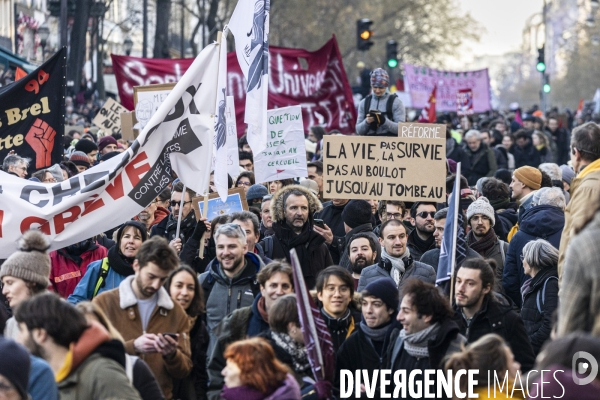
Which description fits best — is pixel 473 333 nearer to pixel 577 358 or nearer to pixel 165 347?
pixel 165 347

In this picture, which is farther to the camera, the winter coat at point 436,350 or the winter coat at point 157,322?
the winter coat at point 157,322

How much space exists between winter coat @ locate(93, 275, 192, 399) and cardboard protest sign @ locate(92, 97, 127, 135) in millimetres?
13412

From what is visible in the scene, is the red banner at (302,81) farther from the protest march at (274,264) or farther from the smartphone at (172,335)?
the smartphone at (172,335)

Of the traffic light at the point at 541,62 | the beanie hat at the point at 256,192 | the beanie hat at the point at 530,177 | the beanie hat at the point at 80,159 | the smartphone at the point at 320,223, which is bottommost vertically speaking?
the smartphone at the point at 320,223

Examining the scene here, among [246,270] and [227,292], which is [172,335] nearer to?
[227,292]

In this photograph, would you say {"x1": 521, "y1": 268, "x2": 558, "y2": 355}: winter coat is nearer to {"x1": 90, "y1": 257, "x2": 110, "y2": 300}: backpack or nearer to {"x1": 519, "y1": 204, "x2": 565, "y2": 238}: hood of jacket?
{"x1": 519, "y1": 204, "x2": 565, "y2": 238}: hood of jacket

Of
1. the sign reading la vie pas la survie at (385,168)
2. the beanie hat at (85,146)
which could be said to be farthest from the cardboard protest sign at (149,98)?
the sign reading la vie pas la survie at (385,168)

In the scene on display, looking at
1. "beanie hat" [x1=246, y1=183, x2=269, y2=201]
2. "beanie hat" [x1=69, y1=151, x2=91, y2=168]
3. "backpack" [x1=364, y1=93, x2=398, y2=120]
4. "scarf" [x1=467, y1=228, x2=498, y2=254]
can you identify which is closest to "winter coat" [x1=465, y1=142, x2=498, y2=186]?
"backpack" [x1=364, y1=93, x2=398, y2=120]

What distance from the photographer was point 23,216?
8.12 meters

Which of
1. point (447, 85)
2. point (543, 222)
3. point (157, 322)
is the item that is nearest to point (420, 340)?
point (157, 322)

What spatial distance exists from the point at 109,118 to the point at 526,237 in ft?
39.0

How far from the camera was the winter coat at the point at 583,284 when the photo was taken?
502 centimetres

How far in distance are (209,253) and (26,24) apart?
48598 mm

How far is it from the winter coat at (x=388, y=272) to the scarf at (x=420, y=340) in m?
2.01
